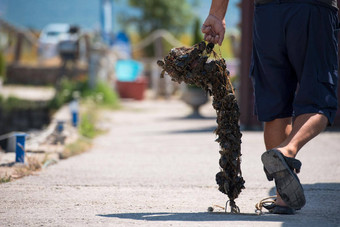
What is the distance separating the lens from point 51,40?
25219 millimetres

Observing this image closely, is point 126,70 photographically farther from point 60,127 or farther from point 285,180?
point 285,180

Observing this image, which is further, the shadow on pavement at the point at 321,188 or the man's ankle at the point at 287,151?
the shadow on pavement at the point at 321,188

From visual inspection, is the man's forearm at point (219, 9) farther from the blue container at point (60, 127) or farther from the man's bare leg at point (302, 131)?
the blue container at point (60, 127)

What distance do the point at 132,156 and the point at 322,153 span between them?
184 centimetres

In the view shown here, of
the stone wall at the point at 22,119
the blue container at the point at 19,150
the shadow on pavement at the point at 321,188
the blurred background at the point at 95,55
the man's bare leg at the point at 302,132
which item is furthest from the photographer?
the stone wall at the point at 22,119

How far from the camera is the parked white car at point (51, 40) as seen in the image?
2448cm

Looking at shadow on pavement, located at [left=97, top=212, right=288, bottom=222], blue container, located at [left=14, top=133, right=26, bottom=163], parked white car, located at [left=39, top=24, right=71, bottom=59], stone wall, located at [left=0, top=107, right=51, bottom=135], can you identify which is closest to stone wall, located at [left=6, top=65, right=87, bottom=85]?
parked white car, located at [left=39, top=24, right=71, bottom=59]

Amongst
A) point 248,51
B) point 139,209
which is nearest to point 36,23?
point 248,51

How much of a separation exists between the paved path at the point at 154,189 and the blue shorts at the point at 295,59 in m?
0.56

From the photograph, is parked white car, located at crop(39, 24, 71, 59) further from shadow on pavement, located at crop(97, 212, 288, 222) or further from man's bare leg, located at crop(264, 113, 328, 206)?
man's bare leg, located at crop(264, 113, 328, 206)

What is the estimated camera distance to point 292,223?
3.14 meters

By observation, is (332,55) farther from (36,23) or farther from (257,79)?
(36,23)

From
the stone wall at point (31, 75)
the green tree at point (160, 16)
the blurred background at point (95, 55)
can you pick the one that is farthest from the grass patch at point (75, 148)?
the green tree at point (160, 16)

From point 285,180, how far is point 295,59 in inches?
26.8
